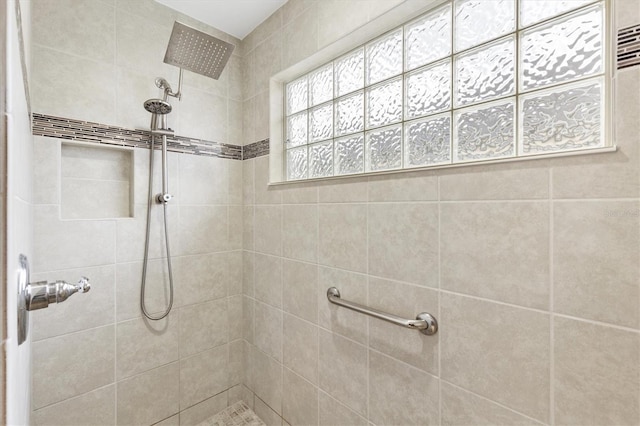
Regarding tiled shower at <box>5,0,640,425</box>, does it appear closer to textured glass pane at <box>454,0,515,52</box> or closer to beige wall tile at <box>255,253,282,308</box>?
beige wall tile at <box>255,253,282,308</box>

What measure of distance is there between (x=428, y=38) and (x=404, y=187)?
1.88 feet

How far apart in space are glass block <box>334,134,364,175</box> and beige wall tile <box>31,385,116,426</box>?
1.59 metres

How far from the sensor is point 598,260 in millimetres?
713

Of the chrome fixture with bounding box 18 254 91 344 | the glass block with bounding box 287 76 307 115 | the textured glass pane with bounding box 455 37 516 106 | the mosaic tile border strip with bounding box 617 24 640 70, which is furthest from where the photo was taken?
the glass block with bounding box 287 76 307 115

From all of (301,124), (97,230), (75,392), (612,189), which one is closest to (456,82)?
(612,189)

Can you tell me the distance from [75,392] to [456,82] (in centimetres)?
210

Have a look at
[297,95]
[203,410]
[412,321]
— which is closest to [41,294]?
[412,321]

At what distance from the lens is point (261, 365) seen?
1.77 meters

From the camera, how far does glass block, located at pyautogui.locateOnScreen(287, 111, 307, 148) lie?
5.37 feet

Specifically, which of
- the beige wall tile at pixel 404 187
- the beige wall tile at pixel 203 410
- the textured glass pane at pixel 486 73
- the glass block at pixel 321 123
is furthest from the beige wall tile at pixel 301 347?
the textured glass pane at pixel 486 73

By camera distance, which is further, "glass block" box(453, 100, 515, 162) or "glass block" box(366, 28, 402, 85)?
"glass block" box(366, 28, 402, 85)

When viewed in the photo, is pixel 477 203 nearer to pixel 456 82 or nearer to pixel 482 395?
pixel 456 82

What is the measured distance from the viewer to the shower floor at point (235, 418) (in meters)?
1.72

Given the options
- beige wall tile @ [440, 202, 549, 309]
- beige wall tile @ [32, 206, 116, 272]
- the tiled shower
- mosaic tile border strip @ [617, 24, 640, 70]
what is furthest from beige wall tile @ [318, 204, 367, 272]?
beige wall tile @ [32, 206, 116, 272]
